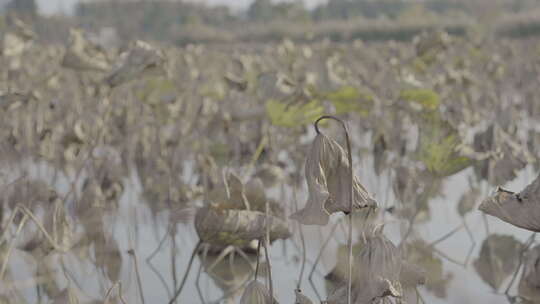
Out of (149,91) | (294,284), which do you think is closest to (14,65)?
(149,91)

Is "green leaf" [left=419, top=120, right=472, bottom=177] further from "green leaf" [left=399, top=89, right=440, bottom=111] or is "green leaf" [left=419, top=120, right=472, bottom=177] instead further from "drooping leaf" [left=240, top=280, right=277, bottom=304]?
"drooping leaf" [left=240, top=280, right=277, bottom=304]

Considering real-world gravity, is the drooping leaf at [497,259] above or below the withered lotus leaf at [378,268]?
below

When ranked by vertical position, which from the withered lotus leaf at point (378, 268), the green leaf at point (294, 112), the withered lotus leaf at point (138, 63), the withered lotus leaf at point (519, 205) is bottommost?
the withered lotus leaf at point (378, 268)

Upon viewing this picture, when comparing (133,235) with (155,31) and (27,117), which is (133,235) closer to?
(27,117)

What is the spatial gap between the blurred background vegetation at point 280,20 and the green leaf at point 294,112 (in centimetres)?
146

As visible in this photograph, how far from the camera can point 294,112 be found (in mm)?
1192

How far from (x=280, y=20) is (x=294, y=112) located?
17651 mm

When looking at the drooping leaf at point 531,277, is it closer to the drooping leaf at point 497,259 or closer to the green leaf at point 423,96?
the drooping leaf at point 497,259

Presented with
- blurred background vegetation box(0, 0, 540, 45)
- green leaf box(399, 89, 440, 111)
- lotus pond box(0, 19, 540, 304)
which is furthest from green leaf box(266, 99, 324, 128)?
blurred background vegetation box(0, 0, 540, 45)

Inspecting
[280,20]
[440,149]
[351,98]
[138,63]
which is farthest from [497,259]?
[280,20]

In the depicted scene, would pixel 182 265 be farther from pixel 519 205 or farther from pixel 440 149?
pixel 519 205

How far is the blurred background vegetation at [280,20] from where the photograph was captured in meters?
12.4

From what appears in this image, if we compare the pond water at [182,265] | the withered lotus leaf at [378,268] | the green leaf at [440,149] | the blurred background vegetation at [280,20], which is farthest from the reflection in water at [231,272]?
the blurred background vegetation at [280,20]

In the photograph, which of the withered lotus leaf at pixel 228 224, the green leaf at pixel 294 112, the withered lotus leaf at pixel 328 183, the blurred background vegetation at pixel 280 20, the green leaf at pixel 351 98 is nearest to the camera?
the withered lotus leaf at pixel 328 183
